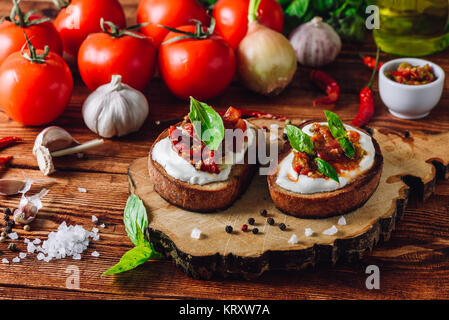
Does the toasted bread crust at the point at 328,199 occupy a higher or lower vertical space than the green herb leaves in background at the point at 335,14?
lower

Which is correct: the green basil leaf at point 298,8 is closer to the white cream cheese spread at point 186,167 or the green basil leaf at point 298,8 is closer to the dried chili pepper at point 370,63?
the dried chili pepper at point 370,63

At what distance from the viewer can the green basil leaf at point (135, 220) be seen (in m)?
2.19

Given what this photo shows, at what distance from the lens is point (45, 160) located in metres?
2.67

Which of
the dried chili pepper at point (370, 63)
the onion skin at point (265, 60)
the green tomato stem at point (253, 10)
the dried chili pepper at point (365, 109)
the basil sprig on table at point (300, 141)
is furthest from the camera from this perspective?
the dried chili pepper at point (370, 63)

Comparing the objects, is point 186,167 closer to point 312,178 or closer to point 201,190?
point 201,190

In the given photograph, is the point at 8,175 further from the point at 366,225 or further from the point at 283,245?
the point at 366,225

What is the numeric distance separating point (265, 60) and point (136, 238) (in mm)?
1425

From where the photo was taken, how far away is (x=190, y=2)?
3.46 metres

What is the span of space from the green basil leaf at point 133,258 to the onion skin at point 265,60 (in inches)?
55.2

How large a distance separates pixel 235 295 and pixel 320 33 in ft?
6.61

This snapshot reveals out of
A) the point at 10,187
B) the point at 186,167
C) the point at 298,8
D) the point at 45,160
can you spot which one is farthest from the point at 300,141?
the point at 298,8

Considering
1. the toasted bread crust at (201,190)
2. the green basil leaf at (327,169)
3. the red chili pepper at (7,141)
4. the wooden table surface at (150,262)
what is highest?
the green basil leaf at (327,169)

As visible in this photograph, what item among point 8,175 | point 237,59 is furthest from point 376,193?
point 8,175

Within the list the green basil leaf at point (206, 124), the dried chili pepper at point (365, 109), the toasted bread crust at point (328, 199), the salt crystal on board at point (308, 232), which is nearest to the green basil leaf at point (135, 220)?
the green basil leaf at point (206, 124)
